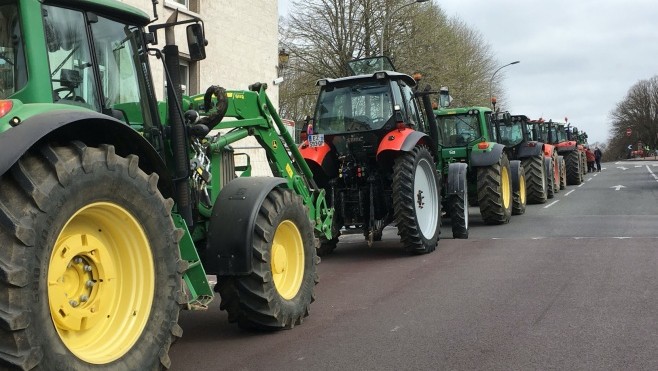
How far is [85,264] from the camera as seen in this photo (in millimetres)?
3490

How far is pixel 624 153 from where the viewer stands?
102 metres

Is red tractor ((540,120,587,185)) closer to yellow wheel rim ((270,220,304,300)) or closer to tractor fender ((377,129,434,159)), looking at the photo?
tractor fender ((377,129,434,159))

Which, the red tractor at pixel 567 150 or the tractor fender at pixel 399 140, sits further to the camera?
the red tractor at pixel 567 150

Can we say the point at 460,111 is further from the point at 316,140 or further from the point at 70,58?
the point at 70,58

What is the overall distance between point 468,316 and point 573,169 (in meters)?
21.2

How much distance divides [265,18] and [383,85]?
1031 cm

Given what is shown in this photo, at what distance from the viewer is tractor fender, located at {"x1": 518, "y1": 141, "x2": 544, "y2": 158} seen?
16812mm

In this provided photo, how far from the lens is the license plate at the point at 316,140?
9016 millimetres

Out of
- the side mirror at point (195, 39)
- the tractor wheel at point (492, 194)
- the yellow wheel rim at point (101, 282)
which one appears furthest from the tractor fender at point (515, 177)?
the yellow wheel rim at point (101, 282)

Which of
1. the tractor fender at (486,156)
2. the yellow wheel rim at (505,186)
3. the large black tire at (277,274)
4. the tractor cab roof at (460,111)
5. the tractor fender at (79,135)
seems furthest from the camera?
the tractor cab roof at (460,111)

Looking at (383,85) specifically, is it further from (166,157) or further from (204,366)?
(204,366)

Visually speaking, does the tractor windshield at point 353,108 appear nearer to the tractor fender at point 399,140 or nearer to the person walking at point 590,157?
the tractor fender at point 399,140

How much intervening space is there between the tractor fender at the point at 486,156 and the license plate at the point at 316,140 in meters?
4.50

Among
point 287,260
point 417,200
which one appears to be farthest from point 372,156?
point 287,260
